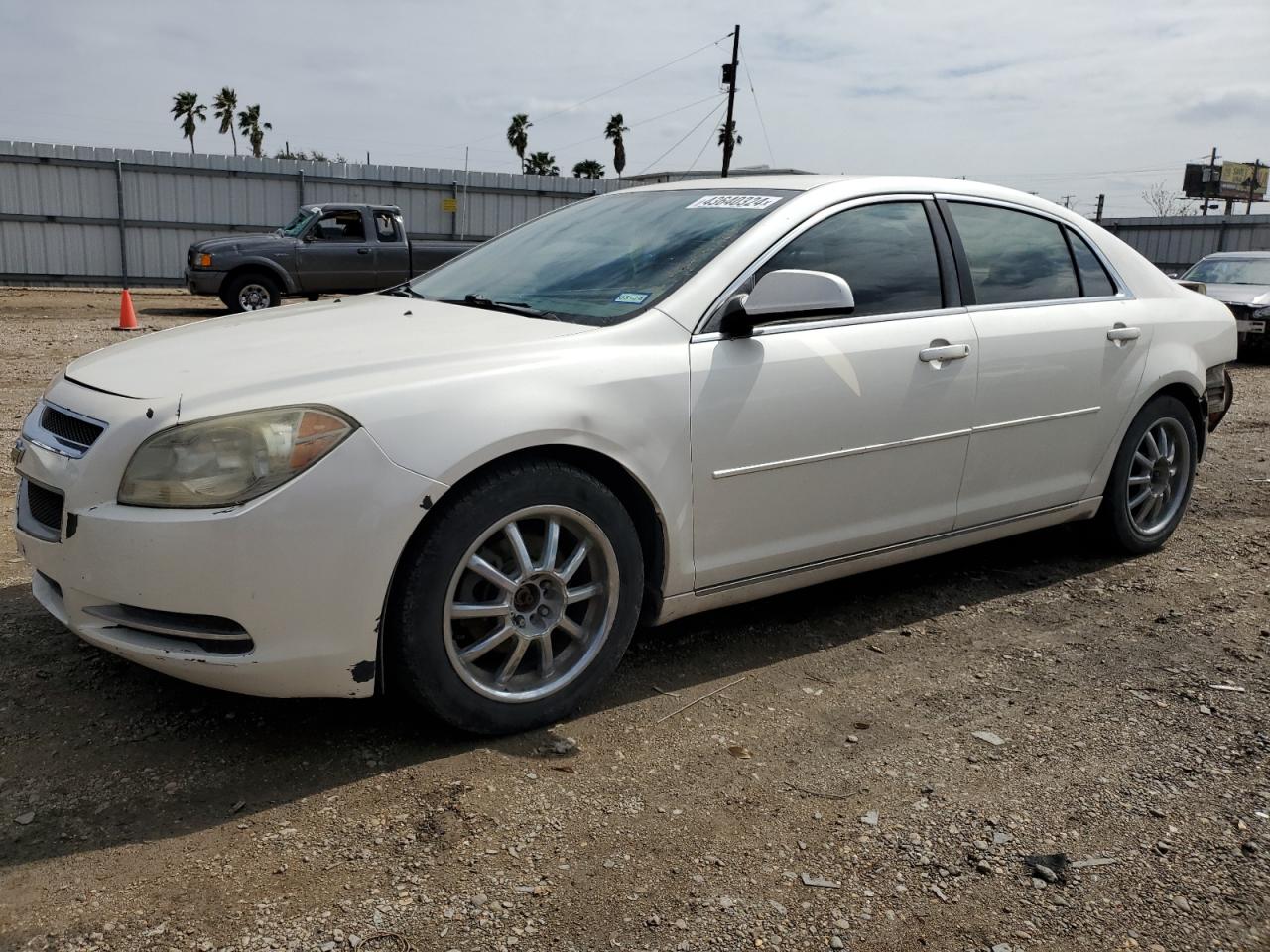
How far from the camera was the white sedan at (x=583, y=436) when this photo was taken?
2.70 m

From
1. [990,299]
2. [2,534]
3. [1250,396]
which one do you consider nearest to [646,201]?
[990,299]

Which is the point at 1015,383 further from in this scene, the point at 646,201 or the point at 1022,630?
A: the point at 646,201

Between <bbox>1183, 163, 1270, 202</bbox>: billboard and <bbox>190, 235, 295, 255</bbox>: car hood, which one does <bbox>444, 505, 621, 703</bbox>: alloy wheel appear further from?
<bbox>1183, 163, 1270, 202</bbox>: billboard

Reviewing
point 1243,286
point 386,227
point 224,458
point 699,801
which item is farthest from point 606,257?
point 386,227

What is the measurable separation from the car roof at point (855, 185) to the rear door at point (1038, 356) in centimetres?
7

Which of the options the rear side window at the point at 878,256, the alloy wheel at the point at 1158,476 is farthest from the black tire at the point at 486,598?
the alloy wheel at the point at 1158,476

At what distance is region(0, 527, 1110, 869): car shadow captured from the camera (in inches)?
106

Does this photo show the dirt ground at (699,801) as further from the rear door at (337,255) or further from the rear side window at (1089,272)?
the rear door at (337,255)

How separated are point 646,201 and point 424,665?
6.89ft

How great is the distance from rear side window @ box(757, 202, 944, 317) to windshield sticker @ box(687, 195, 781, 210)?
0.62ft

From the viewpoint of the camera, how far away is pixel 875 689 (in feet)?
11.7

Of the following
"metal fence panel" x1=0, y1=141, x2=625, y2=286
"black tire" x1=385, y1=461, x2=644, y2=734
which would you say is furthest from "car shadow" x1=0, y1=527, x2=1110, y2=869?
"metal fence panel" x1=0, y1=141, x2=625, y2=286

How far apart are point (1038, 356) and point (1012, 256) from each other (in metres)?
0.44

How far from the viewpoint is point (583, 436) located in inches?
120
